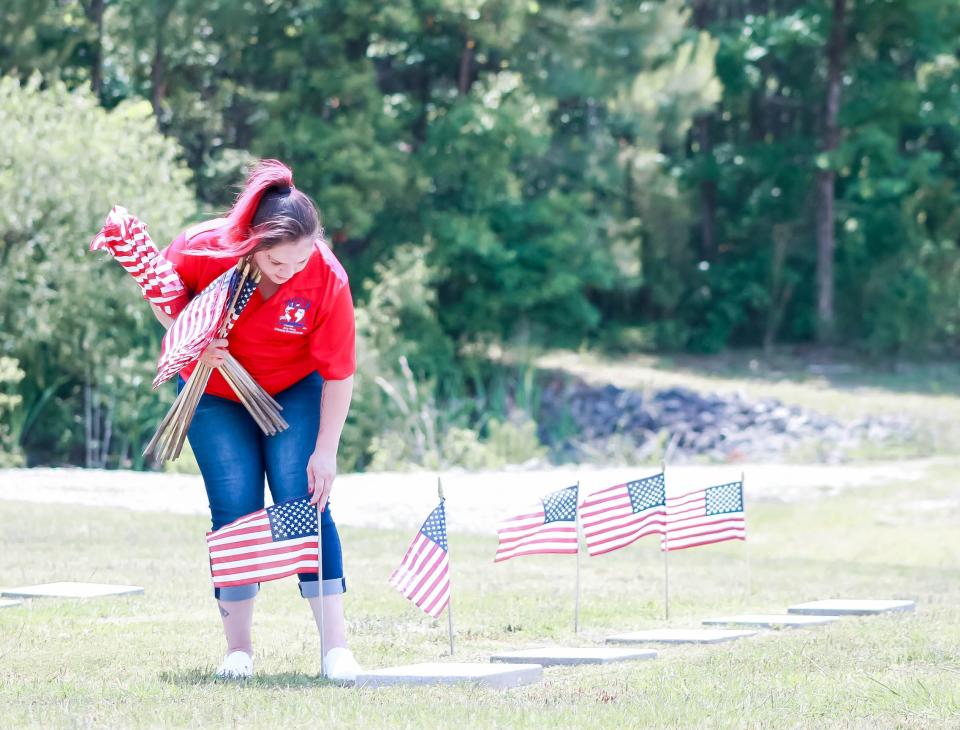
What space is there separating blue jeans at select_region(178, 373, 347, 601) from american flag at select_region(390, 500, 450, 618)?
2.91 ft

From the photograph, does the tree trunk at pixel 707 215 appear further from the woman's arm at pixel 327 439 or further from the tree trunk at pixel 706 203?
the woman's arm at pixel 327 439

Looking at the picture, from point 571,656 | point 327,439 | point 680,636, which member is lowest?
point 680,636

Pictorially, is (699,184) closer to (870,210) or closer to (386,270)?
(870,210)

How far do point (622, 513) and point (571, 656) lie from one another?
8.55 ft

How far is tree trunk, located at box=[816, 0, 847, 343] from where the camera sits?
3562cm

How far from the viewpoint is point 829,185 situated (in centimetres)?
3612

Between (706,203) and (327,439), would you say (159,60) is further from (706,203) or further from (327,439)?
(327,439)

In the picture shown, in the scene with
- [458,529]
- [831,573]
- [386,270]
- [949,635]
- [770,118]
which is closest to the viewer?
[949,635]

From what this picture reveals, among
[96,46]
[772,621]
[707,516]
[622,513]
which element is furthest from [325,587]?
[96,46]

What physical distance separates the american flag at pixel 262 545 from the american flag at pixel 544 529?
2.43 m

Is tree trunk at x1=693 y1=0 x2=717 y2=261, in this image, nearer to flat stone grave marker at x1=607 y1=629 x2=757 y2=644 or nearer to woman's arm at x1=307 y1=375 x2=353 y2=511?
flat stone grave marker at x1=607 y1=629 x2=757 y2=644

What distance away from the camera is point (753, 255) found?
39.2 metres

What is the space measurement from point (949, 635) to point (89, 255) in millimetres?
17447

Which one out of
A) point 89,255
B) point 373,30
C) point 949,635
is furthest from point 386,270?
point 949,635
